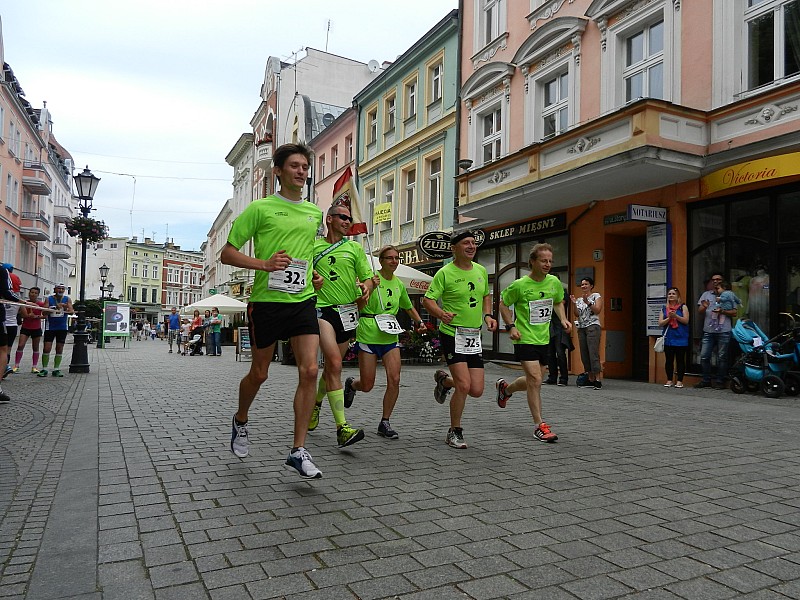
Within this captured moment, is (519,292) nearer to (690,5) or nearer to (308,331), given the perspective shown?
(308,331)

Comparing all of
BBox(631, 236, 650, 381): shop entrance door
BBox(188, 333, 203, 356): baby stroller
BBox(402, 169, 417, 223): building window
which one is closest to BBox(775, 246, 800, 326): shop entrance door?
BBox(631, 236, 650, 381): shop entrance door

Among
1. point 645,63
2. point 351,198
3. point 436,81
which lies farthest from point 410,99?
point 351,198

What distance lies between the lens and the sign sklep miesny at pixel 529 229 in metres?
15.6

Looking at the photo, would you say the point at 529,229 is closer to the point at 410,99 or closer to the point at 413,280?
the point at 413,280

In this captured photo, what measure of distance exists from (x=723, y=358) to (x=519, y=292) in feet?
20.5

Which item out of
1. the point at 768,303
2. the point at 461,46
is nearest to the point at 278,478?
the point at 768,303

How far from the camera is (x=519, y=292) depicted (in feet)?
20.3

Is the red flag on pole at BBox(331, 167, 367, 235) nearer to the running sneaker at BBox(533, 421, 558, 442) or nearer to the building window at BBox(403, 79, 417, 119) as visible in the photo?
the running sneaker at BBox(533, 421, 558, 442)

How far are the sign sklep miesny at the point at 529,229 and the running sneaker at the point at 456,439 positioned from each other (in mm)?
10766

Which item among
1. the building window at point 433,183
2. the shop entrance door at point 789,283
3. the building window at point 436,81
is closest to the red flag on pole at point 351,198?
the shop entrance door at point 789,283

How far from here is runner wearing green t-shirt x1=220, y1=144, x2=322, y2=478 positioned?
4230mm

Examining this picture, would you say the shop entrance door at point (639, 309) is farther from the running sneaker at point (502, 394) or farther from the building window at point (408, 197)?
the building window at point (408, 197)

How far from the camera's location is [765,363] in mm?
9656

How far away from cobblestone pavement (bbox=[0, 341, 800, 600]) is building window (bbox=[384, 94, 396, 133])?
67.1ft
